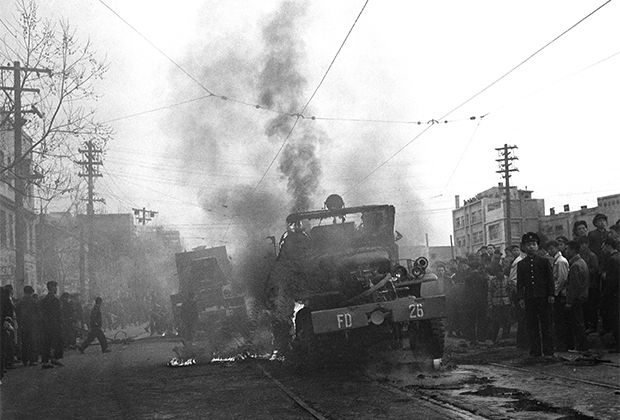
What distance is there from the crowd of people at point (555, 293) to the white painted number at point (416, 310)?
1614 millimetres

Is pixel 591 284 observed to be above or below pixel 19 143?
below

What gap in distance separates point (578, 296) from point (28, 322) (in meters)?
11.6

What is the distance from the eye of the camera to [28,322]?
16438mm

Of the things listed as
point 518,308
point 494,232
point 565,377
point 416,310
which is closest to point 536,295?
point 416,310

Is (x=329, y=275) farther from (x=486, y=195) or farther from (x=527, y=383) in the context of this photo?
(x=486, y=195)

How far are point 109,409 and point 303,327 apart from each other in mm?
3230

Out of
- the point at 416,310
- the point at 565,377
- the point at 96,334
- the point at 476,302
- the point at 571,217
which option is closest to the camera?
the point at 565,377

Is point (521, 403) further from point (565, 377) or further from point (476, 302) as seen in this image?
point (476, 302)

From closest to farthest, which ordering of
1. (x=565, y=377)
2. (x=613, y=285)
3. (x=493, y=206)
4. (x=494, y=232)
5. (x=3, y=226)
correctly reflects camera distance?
(x=565, y=377)
(x=613, y=285)
(x=3, y=226)
(x=494, y=232)
(x=493, y=206)

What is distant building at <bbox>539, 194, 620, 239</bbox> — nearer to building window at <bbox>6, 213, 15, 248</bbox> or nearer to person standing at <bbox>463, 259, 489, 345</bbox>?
building window at <bbox>6, 213, 15, 248</bbox>

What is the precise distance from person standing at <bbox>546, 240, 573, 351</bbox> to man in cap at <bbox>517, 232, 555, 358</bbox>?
1.76 feet

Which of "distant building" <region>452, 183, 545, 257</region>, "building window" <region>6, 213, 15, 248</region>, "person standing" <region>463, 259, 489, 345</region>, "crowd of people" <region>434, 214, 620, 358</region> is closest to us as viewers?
"crowd of people" <region>434, 214, 620, 358</region>

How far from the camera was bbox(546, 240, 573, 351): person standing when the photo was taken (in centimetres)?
1085

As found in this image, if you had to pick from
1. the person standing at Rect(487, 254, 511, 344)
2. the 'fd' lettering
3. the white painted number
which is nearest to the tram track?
the white painted number
